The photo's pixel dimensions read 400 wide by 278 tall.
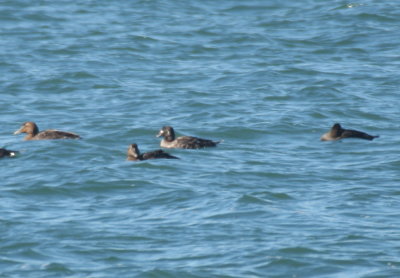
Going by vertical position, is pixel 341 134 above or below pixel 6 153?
below

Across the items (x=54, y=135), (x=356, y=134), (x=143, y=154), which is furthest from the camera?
(x=356, y=134)

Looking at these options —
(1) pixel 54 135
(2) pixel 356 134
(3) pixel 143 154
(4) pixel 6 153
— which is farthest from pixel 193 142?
(4) pixel 6 153

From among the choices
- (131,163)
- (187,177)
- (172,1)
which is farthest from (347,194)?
(172,1)

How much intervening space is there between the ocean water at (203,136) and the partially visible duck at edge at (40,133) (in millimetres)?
195

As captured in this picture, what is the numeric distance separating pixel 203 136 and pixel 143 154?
2650mm

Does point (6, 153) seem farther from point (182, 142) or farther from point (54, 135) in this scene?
point (182, 142)

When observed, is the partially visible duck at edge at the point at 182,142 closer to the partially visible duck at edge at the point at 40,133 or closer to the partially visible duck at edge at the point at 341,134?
the partially visible duck at edge at the point at 40,133

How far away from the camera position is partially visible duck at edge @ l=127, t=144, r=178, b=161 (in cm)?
1928

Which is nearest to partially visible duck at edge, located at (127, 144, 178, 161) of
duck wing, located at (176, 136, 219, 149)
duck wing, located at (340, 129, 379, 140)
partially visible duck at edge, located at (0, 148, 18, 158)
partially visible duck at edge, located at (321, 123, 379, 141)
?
duck wing, located at (176, 136, 219, 149)

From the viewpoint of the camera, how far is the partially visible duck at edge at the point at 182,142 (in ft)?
67.3

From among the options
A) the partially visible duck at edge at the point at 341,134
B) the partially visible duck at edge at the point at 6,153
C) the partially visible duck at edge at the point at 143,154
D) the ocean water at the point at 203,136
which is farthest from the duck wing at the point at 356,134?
the partially visible duck at edge at the point at 6,153

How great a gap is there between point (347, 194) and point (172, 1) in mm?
21891

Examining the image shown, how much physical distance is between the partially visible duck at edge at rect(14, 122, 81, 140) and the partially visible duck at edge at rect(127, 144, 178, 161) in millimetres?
1779

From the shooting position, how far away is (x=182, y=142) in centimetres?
2062
